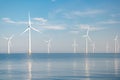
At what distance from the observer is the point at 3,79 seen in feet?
154

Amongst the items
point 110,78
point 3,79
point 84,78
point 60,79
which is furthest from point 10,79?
point 110,78

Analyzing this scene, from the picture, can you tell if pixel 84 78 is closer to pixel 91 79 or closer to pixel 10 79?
pixel 91 79

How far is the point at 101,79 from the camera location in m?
45.3

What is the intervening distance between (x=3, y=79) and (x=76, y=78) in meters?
12.0

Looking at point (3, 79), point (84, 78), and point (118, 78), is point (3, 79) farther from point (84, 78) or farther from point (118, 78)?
point (118, 78)

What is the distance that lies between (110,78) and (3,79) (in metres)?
17.6

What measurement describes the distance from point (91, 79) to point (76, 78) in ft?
9.48

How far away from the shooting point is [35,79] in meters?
46.6

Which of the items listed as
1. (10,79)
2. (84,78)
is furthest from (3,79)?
(84,78)

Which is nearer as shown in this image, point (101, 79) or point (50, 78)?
point (101, 79)

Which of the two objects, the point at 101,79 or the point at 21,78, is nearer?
the point at 101,79

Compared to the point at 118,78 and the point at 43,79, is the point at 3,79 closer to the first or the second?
the point at 43,79

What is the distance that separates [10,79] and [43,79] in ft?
18.6

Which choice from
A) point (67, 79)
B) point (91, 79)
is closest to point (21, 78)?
point (67, 79)
